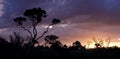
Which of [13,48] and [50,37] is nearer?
[13,48]

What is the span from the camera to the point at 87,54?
30.4 metres

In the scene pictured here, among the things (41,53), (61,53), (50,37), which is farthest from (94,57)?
(50,37)

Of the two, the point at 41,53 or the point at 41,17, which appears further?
the point at 41,17

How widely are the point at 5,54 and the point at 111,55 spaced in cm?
1057

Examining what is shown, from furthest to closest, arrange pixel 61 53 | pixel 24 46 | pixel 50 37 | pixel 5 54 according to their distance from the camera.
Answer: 1. pixel 50 37
2. pixel 61 53
3. pixel 24 46
4. pixel 5 54

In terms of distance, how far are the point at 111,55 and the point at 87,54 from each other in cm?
226

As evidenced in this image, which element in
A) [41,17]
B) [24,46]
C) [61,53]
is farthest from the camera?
[41,17]

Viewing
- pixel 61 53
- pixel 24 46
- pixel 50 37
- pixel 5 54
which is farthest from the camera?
pixel 50 37

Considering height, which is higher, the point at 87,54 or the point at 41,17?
the point at 41,17

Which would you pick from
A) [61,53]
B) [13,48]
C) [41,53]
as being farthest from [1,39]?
[61,53]

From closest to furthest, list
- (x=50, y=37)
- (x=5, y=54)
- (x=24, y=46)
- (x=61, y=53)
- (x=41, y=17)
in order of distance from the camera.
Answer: (x=5, y=54) → (x=24, y=46) → (x=61, y=53) → (x=41, y=17) → (x=50, y=37)

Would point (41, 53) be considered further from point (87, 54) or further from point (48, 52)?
point (87, 54)

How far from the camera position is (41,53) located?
27453 millimetres

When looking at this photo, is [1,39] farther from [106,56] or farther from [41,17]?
[41,17]
